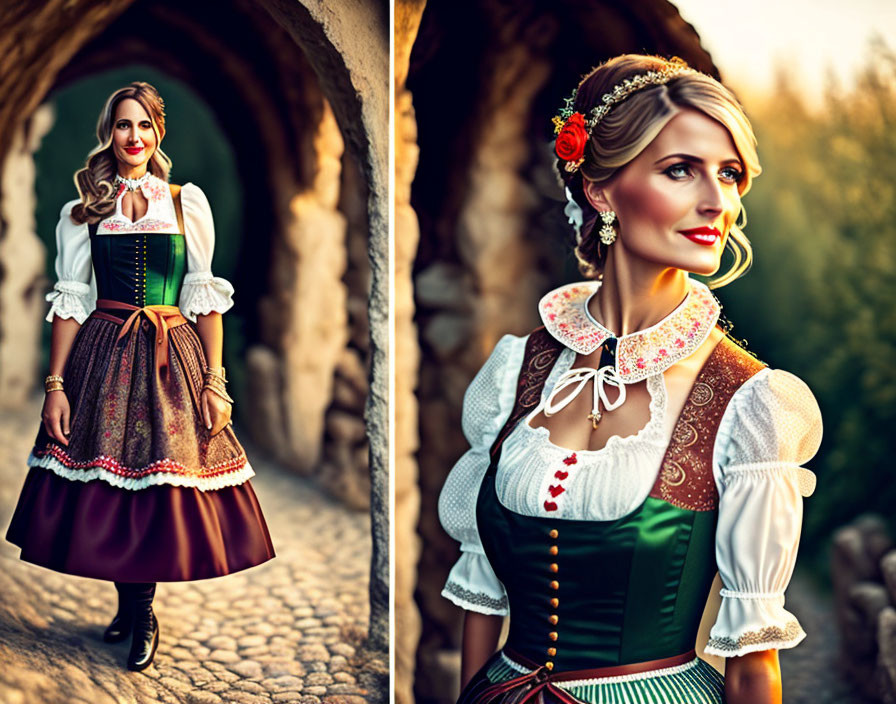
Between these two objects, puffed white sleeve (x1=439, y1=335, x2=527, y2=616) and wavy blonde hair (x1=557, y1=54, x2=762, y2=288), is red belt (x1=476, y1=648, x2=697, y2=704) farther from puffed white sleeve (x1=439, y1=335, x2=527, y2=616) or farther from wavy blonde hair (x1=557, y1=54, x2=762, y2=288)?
wavy blonde hair (x1=557, y1=54, x2=762, y2=288)

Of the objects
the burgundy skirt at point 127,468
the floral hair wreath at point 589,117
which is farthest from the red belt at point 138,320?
the floral hair wreath at point 589,117

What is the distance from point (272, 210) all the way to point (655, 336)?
2608 mm

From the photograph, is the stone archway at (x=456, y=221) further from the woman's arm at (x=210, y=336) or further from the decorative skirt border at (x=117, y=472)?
the decorative skirt border at (x=117, y=472)

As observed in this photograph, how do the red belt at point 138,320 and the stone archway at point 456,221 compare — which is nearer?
the red belt at point 138,320

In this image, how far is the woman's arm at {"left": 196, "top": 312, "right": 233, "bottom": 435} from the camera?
2.58 m

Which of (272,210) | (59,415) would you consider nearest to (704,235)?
(59,415)

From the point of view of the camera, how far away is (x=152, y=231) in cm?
254

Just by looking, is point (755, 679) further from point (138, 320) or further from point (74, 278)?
point (74, 278)

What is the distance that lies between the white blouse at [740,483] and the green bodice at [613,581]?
0.12 ft

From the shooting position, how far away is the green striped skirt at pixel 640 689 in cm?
207

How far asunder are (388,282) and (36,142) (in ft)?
6.59

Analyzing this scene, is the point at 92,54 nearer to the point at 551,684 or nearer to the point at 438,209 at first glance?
the point at 438,209

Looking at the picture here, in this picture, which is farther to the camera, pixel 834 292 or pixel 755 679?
pixel 834 292

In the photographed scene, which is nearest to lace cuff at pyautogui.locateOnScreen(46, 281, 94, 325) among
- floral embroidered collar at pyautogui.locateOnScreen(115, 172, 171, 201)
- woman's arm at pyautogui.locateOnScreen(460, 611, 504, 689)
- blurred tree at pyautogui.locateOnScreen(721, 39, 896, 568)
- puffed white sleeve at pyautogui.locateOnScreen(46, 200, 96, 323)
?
puffed white sleeve at pyautogui.locateOnScreen(46, 200, 96, 323)
